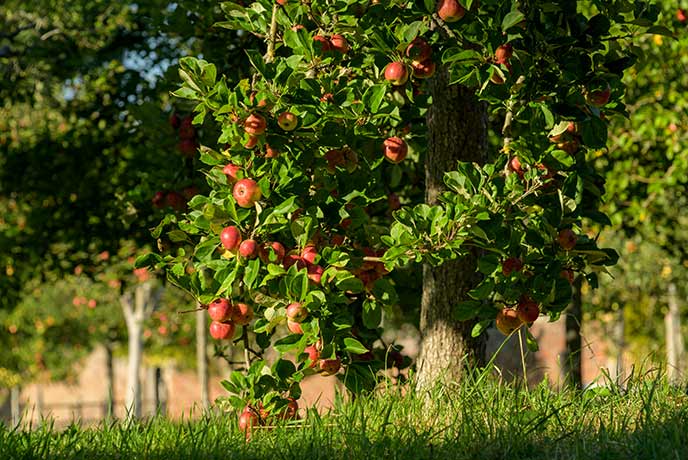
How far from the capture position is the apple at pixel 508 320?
4734 millimetres

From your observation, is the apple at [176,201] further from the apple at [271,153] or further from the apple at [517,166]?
the apple at [517,166]

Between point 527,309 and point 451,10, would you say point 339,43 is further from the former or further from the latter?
point 527,309

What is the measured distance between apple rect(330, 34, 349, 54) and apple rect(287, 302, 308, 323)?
138cm

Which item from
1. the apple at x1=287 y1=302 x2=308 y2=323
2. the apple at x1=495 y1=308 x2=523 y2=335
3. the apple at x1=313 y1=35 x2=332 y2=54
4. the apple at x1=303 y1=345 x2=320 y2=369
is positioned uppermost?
the apple at x1=313 y1=35 x2=332 y2=54

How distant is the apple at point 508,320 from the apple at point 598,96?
1178 mm

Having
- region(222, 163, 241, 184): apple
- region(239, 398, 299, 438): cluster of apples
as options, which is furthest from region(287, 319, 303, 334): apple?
region(222, 163, 241, 184): apple

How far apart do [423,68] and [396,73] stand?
24 centimetres

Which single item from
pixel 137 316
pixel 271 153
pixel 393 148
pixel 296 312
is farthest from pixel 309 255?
pixel 137 316

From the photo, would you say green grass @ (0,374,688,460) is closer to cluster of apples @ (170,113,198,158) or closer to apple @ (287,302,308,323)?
apple @ (287,302,308,323)

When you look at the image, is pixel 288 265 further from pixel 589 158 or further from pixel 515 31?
pixel 589 158

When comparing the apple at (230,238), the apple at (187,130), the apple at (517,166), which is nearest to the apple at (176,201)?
the apple at (187,130)

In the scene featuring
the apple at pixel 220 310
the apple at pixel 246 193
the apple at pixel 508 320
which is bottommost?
the apple at pixel 508 320

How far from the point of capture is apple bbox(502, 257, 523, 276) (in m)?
4.64

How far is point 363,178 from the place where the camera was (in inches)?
193
